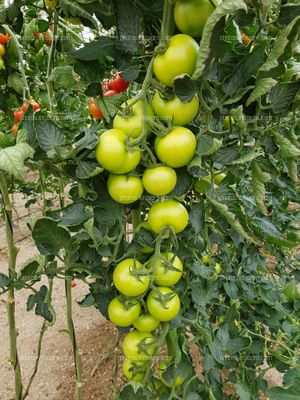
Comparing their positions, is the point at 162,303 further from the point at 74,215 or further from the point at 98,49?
the point at 98,49

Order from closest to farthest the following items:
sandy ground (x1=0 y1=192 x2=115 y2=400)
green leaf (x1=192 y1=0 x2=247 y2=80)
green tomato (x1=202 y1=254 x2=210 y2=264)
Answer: green leaf (x1=192 y1=0 x2=247 y2=80) < green tomato (x1=202 y1=254 x2=210 y2=264) < sandy ground (x1=0 y1=192 x2=115 y2=400)

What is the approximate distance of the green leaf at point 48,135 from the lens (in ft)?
1.61

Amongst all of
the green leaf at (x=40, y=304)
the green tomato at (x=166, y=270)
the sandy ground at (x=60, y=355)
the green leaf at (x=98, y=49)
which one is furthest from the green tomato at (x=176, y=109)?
the sandy ground at (x=60, y=355)

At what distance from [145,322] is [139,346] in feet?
0.15

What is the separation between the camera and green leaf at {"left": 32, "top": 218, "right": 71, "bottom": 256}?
0.55m

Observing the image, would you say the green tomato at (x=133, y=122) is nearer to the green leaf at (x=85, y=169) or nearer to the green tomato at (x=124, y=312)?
the green leaf at (x=85, y=169)

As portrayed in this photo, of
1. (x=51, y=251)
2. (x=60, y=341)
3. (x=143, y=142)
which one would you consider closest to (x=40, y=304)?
(x=51, y=251)

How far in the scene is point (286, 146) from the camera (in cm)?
50

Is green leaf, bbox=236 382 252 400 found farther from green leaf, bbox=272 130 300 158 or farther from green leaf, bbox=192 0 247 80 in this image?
green leaf, bbox=192 0 247 80

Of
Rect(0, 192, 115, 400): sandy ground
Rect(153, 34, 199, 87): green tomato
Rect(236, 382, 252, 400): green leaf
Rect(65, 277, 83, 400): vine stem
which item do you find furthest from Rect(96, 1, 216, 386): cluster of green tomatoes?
Rect(0, 192, 115, 400): sandy ground

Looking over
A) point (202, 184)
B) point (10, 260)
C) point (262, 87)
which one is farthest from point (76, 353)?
point (262, 87)

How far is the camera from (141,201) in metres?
0.60

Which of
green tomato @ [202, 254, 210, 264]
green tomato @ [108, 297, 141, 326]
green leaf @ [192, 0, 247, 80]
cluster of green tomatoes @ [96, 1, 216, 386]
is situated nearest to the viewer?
green leaf @ [192, 0, 247, 80]

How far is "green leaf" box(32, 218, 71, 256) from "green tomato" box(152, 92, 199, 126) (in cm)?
23
